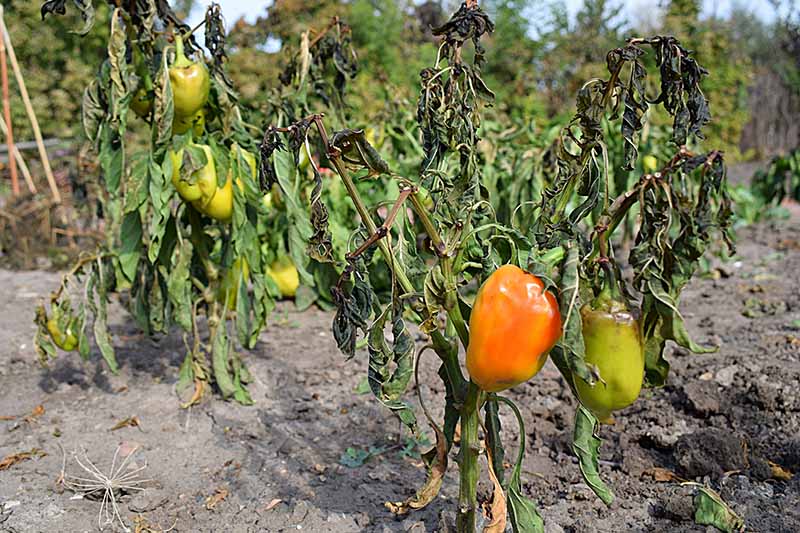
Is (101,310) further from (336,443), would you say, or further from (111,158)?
(336,443)

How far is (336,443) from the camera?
7.66 feet

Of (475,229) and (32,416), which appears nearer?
(475,229)

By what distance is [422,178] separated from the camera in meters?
1.43

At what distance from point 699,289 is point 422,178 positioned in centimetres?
309

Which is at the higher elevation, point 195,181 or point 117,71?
point 117,71

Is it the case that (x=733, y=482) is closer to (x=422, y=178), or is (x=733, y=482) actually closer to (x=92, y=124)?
(x=422, y=178)

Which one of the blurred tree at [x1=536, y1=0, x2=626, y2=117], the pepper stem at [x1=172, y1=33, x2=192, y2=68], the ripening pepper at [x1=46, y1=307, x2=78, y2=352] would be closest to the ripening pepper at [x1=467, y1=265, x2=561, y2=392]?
the pepper stem at [x1=172, y1=33, x2=192, y2=68]

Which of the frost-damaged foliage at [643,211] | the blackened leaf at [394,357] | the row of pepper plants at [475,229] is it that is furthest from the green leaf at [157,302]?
the frost-damaged foliage at [643,211]

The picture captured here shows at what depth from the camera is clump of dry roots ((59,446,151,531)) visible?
1.91 meters

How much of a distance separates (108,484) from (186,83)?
3.81ft

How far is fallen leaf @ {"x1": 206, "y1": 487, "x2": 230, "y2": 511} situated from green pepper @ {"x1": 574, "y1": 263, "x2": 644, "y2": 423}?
117 centimetres

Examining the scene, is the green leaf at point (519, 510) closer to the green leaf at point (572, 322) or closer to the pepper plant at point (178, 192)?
the green leaf at point (572, 322)

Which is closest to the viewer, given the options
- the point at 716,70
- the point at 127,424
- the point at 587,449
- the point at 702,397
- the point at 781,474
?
the point at 587,449

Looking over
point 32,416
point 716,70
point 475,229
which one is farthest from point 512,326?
point 716,70
